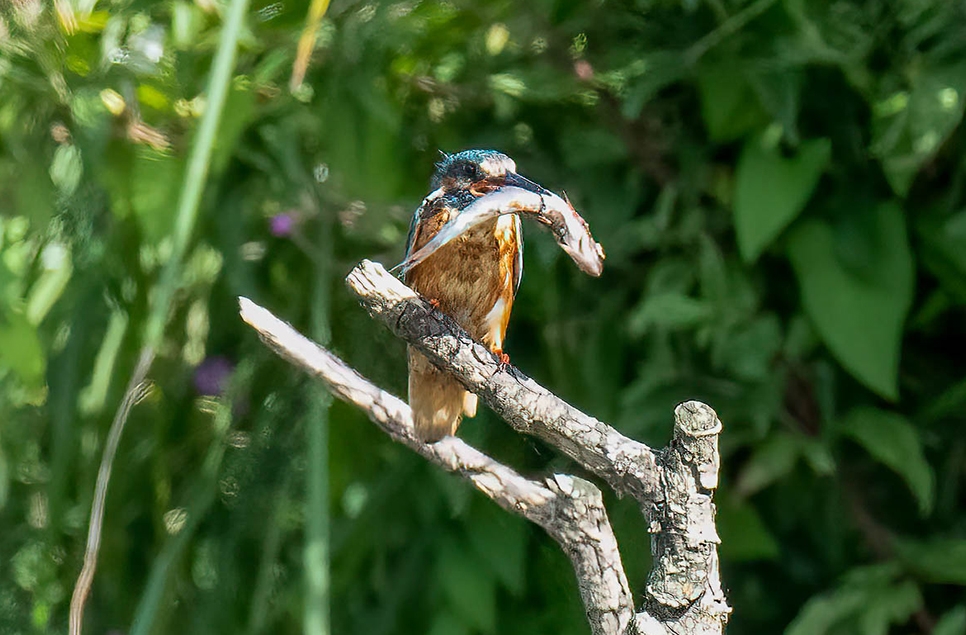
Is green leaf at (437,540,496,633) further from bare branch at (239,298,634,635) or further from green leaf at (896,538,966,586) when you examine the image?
bare branch at (239,298,634,635)

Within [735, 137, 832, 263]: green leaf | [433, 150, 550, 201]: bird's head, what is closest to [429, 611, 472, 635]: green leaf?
[735, 137, 832, 263]: green leaf

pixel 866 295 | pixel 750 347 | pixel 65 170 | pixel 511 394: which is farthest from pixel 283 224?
pixel 511 394

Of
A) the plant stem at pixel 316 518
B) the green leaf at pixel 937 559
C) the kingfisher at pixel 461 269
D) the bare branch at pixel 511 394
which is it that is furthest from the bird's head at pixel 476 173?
the green leaf at pixel 937 559

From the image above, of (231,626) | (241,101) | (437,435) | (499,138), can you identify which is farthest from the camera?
(231,626)

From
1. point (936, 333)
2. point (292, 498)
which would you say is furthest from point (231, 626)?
point (936, 333)

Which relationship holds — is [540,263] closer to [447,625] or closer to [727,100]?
[727,100]

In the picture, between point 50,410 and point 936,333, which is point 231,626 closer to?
point 50,410
